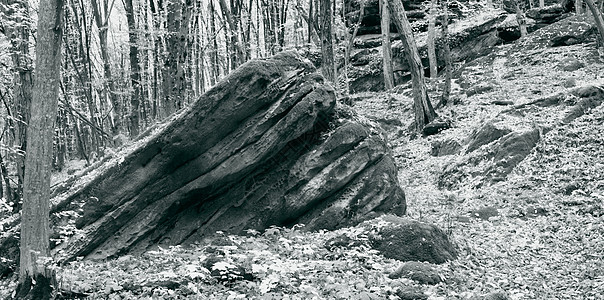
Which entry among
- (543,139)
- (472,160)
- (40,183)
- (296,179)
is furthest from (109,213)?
(543,139)

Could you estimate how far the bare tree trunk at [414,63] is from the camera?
17484 millimetres

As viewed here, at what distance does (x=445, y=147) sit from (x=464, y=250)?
7.78 metres

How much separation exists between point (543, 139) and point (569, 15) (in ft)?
52.1

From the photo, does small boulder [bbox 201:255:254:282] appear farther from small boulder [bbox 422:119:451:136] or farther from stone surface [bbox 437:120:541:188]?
small boulder [bbox 422:119:451:136]

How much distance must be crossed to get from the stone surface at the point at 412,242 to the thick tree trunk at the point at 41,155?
5624 mm

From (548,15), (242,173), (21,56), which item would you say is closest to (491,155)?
(242,173)

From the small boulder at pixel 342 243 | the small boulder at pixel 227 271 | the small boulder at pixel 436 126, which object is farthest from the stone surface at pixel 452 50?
the small boulder at pixel 227 271

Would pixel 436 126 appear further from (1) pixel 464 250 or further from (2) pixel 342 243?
(2) pixel 342 243

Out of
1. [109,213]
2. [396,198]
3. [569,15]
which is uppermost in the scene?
[569,15]

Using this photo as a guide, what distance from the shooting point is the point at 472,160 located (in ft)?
48.8

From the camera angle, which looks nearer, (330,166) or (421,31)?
(330,166)

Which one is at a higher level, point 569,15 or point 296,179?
point 569,15

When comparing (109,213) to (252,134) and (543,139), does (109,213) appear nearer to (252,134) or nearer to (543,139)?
(252,134)

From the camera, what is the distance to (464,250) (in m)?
9.48
